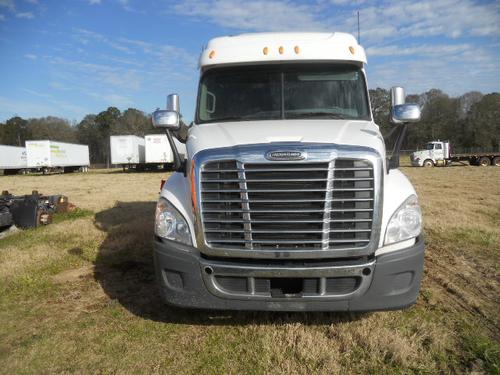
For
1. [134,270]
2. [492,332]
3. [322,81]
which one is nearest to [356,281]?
[492,332]

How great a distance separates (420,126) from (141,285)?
8379 centimetres

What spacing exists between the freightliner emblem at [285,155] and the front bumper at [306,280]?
2.91 feet

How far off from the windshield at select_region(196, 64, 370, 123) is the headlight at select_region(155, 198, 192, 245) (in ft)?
4.63

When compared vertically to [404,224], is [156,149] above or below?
above

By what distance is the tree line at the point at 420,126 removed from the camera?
72.6 m

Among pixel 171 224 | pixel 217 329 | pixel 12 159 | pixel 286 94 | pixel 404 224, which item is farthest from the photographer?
pixel 12 159

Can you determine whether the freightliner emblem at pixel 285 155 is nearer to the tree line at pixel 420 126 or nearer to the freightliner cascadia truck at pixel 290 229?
the freightliner cascadia truck at pixel 290 229

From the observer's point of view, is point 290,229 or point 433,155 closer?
point 290,229

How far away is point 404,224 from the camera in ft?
12.3

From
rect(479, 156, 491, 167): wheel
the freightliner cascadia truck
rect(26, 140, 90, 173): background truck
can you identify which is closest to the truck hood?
the freightliner cascadia truck

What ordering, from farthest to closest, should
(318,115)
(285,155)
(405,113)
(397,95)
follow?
(397,95), (318,115), (405,113), (285,155)

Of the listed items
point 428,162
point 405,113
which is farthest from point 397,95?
point 428,162

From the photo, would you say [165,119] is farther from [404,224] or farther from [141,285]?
[404,224]

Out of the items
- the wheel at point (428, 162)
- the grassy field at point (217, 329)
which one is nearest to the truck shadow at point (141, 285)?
the grassy field at point (217, 329)
